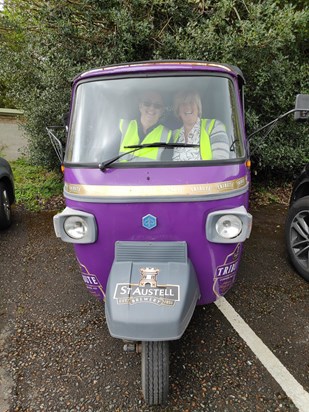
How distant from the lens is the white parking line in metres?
2.29

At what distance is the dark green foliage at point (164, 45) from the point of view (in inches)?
193

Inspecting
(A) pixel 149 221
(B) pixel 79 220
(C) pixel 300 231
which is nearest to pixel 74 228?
(B) pixel 79 220

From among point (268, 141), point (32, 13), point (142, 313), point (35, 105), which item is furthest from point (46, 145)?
point (142, 313)

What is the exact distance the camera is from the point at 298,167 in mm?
6168

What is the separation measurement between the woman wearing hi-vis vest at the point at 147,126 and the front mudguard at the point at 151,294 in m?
0.76

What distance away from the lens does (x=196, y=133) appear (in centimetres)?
251

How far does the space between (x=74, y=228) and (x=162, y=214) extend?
64 cm

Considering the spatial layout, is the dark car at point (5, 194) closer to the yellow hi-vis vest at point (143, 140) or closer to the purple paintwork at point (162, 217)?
the purple paintwork at point (162, 217)

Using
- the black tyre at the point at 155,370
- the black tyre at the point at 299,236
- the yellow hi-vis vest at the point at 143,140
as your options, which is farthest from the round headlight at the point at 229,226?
the black tyre at the point at 299,236

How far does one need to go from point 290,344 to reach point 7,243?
3740mm

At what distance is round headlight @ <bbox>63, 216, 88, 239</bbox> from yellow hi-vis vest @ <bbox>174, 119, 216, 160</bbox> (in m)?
0.91

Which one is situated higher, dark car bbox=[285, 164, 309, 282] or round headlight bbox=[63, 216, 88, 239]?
round headlight bbox=[63, 216, 88, 239]

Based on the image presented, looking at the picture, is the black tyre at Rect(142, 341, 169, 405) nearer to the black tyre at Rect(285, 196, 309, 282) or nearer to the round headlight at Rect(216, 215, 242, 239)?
the round headlight at Rect(216, 215, 242, 239)

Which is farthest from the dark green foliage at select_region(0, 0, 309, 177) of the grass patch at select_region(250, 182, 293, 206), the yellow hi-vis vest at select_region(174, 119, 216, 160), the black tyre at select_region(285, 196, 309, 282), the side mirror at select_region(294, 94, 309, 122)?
the yellow hi-vis vest at select_region(174, 119, 216, 160)
